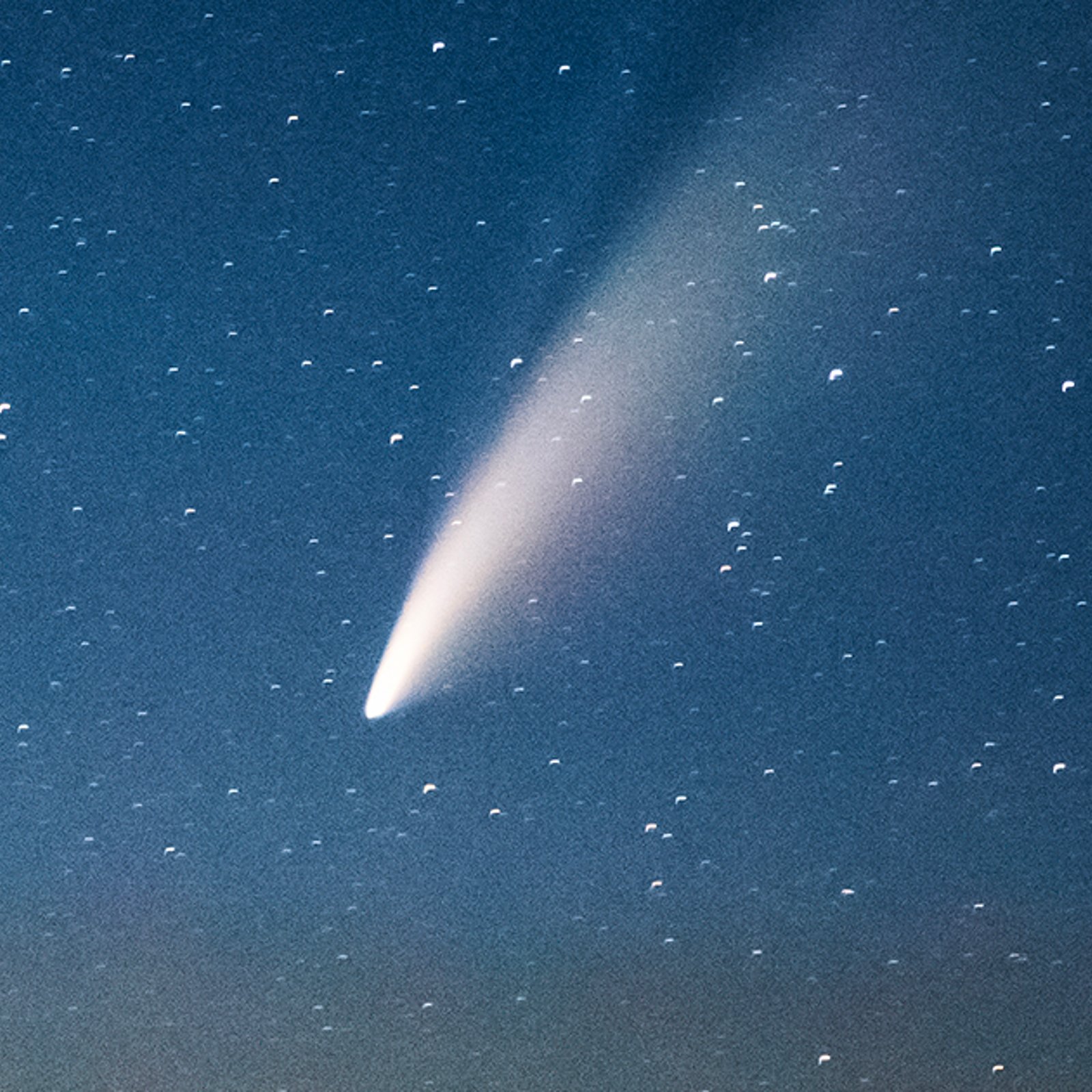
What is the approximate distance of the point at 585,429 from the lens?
2.97 feet

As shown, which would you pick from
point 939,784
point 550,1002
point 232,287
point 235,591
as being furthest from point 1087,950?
point 232,287

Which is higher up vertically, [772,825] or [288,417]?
[288,417]

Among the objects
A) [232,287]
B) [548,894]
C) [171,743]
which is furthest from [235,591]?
[548,894]

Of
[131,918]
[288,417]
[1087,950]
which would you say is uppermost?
[288,417]

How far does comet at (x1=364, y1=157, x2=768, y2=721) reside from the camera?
90 cm

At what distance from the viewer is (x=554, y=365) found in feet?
2.96

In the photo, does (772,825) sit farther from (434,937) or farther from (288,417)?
(288,417)

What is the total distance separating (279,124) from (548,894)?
646 mm

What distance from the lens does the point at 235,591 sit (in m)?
0.91

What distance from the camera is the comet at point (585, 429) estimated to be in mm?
897

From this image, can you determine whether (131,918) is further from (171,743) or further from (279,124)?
(279,124)

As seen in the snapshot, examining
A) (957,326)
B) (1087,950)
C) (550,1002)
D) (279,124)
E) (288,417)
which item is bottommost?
(1087,950)

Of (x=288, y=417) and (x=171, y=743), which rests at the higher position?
(x=288, y=417)

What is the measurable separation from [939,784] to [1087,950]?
0.58 ft
